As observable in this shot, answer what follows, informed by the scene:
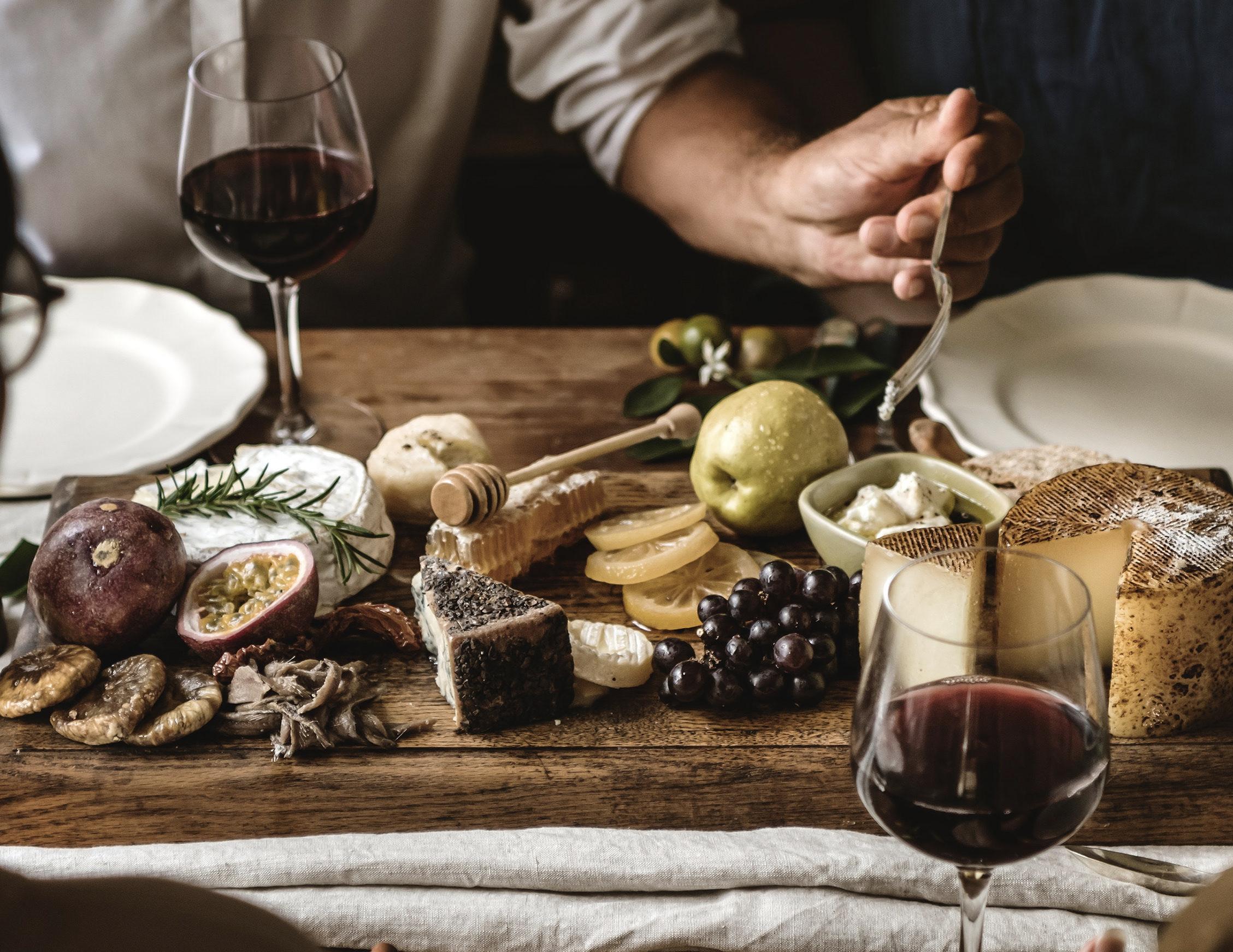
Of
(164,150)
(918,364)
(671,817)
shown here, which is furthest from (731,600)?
(164,150)

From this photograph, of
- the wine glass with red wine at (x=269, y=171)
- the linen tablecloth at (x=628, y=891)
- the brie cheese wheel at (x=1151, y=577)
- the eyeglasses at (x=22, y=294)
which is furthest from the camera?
the wine glass with red wine at (x=269, y=171)

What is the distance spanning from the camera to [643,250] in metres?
2.67

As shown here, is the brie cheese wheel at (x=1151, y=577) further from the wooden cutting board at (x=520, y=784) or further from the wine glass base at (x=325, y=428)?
the wine glass base at (x=325, y=428)

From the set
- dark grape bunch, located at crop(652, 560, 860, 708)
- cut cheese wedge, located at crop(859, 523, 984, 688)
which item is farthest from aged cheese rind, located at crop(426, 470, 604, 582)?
cut cheese wedge, located at crop(859, 523, 984, 688)

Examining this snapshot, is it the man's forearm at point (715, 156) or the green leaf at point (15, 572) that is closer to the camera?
the green leaf at point (15, 572)

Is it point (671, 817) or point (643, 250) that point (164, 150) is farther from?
point (671, 817)

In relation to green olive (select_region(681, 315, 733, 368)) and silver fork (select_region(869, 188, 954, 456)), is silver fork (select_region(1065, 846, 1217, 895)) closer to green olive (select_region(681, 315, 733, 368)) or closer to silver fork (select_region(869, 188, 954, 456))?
silver fork (select_region(869, 188, 954, 456))

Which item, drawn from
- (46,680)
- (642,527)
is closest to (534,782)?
(642,527)

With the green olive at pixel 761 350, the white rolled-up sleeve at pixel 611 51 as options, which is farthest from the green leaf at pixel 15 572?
the white rolled-up sleeve at pixel 611 51

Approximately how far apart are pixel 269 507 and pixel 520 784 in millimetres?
447

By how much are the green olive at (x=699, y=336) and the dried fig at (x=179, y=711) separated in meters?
0.88

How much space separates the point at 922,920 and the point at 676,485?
27.9 inches

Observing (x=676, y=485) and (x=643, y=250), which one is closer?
(x=676, y=485)

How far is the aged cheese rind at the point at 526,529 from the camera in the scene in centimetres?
132
